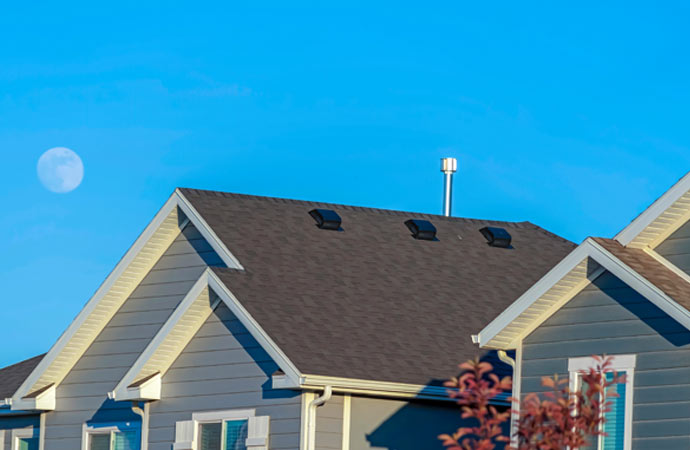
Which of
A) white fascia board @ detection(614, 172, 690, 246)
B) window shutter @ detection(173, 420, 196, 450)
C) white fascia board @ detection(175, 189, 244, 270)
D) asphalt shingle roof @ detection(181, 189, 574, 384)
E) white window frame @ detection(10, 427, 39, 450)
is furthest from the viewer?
white window frame @ detection(10, 427, 39, 450)

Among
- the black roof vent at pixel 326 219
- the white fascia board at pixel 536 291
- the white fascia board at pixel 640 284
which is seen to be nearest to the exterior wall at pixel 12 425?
the black roof vent at pixel 326 219

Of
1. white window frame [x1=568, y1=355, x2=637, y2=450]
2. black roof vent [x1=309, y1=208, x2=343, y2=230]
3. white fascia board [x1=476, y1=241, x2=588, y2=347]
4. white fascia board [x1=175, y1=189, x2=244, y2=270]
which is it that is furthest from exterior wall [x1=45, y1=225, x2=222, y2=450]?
white window frame [x1=568, y1=355, x2=637, y2=450]

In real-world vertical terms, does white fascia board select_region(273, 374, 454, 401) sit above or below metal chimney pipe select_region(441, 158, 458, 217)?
below

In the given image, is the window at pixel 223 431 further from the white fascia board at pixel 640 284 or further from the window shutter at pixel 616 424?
the white fascia board at pixel 640 284

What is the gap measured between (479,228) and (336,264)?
14.8 ft

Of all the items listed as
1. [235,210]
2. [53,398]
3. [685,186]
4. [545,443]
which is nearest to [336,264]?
[235,210]

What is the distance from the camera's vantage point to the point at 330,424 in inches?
→ 831

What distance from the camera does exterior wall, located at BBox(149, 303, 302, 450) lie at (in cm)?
2117

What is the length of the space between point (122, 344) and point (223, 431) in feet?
11.7

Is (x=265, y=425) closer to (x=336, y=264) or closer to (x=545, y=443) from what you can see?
(x=336, y=264)

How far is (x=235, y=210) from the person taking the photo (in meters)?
24.5

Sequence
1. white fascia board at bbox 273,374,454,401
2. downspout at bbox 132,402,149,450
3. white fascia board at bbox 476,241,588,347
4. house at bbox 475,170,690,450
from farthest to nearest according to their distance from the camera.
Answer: downspout at bbox 132,402,149,450, white fascia board at bbox 273,374,454,401, white fascia board at bbox 476,241,588,347, house at bbox 475,170,690,450

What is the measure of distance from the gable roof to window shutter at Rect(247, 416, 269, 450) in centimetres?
624

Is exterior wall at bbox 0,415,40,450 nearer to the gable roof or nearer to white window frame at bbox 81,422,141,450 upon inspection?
the gable roof
